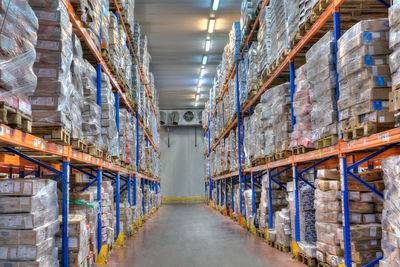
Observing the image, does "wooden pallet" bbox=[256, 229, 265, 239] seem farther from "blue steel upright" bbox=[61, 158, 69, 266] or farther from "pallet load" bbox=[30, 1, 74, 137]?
"pallet load" bbox=[30, 1, 74, 137]

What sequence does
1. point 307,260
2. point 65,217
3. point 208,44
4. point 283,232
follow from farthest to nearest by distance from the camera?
point 208,44 < point 283,232 < point 307,260 < point 65,217

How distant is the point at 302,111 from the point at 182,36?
1047 cm

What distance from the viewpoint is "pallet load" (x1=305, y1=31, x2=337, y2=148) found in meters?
5.15

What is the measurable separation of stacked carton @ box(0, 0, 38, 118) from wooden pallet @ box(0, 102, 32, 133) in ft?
0.15

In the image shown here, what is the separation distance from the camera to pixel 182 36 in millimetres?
15898

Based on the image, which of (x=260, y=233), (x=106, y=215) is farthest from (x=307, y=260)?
(x=106, y=215)

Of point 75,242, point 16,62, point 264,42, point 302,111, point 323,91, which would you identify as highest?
point 264,42

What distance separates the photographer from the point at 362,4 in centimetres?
521

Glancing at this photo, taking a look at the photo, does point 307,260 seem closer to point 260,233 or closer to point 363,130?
point 363,130

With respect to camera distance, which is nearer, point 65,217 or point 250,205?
point 65,217

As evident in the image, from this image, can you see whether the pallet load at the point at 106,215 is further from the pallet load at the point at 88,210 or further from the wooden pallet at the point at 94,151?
the wooden pallet at the point at 94,151

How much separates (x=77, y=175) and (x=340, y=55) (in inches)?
205

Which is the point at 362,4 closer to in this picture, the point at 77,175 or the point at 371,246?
the point at 371,246

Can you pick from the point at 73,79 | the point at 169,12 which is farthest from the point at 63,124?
the point at 169,12
